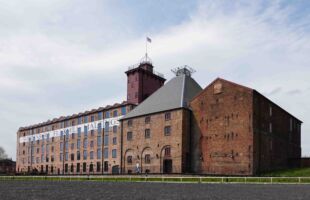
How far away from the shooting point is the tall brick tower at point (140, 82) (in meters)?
62.6

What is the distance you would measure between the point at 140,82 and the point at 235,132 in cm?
2432

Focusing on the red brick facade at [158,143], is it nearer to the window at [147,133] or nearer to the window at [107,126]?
the window at [147,133]

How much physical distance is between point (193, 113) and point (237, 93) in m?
7.06

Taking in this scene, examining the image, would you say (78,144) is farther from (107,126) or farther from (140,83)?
(140,83)

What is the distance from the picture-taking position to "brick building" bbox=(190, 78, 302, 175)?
41.8m

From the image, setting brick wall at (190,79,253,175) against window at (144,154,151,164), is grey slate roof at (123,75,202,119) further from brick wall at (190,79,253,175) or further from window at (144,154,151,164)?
window at (144,154,151,164)

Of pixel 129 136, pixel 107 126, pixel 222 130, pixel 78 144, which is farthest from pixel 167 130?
pixel 78 144

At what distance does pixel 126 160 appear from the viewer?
53.2 meters

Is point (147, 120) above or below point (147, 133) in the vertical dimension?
above

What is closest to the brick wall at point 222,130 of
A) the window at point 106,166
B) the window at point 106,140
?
the window at point 106,166

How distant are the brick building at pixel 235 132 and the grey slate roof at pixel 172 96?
7.00ft

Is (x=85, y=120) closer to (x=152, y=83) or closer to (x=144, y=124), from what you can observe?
(x=152, y=83)

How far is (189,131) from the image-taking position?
48.0 m

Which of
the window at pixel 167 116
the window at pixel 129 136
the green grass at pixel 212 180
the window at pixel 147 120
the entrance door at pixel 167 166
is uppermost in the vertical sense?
the window at pixel 167 116
